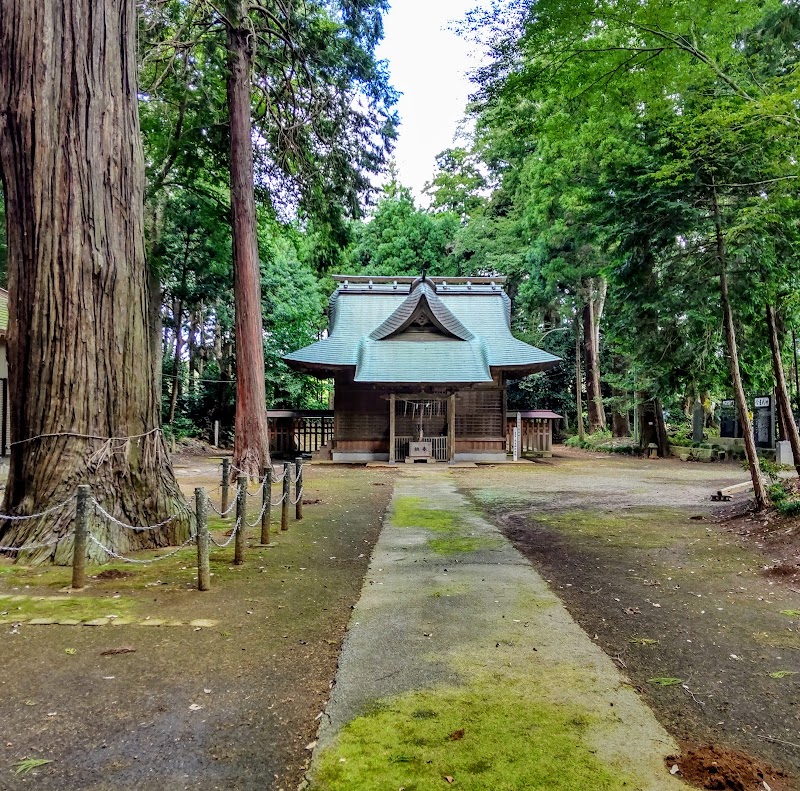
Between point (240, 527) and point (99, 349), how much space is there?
2.31 metres

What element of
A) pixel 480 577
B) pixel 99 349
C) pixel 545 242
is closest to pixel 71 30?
pixel 99 349

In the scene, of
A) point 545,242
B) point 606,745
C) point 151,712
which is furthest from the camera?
point 545,242

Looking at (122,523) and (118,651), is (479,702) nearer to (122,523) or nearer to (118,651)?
(118,651)

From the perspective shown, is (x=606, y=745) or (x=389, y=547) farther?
(x=389, y=547)

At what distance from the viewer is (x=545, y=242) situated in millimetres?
22875

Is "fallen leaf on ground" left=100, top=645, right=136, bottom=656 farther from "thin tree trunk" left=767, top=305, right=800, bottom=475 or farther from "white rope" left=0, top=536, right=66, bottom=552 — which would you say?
"thin tree trunk" left=767, top=305, right=800, bottom=475

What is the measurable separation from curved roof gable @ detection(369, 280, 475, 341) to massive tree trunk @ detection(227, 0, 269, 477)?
8192mm

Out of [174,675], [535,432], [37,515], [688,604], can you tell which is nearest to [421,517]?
[688,604]

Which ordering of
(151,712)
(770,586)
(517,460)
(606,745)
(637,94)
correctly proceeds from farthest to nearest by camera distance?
(517,460)
(637,94)
(770,586)
(151,712)
(606,745)

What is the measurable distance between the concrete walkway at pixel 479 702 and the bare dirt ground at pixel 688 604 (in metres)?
0.23

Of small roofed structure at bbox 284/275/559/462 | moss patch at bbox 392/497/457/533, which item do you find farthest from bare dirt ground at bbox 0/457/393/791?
small roofed structure at bbox 284/275/559/462

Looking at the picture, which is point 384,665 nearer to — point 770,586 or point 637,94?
point 770,586

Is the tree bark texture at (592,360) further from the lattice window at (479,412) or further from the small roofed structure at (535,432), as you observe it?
the lattice window at (479,412)

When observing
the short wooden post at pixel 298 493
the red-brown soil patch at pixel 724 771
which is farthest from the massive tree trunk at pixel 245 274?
the red-brown soil patch at pixel 724 771
